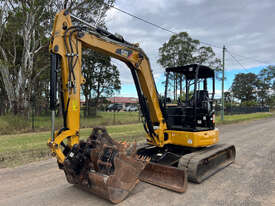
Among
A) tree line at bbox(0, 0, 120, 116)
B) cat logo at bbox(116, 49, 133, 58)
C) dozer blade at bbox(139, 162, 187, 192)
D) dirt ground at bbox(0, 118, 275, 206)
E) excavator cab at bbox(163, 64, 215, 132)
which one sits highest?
tree line at bbox(0, 0, 120, 116)

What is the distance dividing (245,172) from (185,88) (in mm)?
2973

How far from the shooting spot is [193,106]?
592cm

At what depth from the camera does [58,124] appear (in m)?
14.8

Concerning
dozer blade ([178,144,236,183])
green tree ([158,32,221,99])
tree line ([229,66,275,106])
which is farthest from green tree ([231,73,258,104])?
dozer blade ([178,144,236,183])

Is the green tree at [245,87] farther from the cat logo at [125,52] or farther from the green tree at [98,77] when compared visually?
the cat logo at [125,52]

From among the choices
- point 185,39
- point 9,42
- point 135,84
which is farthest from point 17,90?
point 185,39

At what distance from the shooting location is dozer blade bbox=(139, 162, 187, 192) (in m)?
4.60

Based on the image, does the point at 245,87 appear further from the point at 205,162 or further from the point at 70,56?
the point at 70,56

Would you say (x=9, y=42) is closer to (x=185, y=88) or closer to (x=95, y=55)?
(x=95, y=55)

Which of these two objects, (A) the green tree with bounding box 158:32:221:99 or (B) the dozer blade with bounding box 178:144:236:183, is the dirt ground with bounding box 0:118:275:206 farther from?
(A) the green tree with bounding box 158:32:221:99

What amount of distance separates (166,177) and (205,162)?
1255mm

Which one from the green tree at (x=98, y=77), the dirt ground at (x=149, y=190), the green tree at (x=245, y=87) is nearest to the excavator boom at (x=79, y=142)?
the dirt ground at (x=149, y=190)

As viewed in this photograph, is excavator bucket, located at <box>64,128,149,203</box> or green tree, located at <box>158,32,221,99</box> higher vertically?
green tree, located at <box>158,32,221,99</box>

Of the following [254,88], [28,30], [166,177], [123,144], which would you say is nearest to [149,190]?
[166,177]
